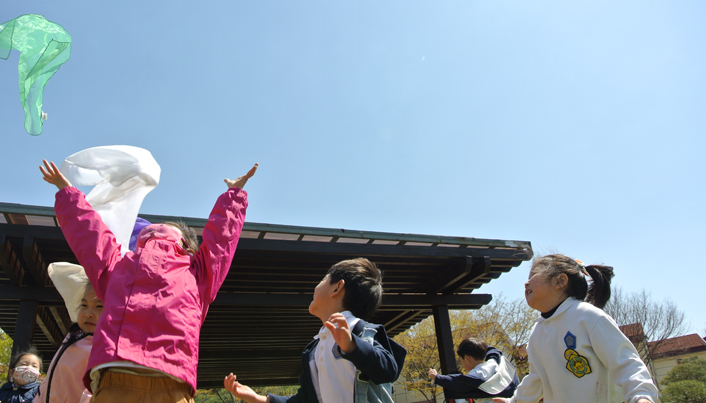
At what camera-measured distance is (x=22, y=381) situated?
3.33 meters

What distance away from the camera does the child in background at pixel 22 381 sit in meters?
3.19

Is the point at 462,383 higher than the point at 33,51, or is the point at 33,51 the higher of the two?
the point at 33,51

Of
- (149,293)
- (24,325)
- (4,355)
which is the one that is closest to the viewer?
(149,293)

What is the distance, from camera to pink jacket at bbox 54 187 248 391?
1573 millimetres

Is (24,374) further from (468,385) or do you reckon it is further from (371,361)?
(468,385)

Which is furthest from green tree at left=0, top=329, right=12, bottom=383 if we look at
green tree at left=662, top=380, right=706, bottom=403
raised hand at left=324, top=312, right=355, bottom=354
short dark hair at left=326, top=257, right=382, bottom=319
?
green tree at left=662, top=380, right=706, bottom=403

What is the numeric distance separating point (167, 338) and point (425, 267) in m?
6.16

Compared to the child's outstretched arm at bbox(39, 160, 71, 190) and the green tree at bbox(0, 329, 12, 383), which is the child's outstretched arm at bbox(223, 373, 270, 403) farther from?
the green tree at bbox(0, 329, 12, 383)

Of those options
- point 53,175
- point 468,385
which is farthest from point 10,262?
point 468,385

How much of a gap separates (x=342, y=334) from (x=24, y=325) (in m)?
5.99

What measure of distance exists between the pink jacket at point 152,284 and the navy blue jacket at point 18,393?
1994 millimetres

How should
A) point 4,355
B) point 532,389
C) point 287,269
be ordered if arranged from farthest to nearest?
point 4,355
point 287,269
point 532,389

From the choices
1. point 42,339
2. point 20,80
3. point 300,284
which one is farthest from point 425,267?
point 42,339

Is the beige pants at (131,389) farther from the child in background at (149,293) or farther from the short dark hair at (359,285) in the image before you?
the short dark hair at (359,285)
